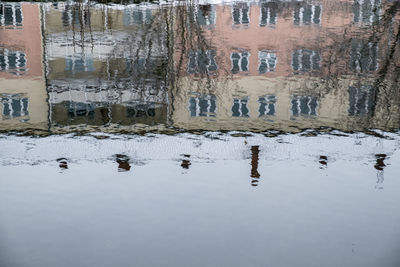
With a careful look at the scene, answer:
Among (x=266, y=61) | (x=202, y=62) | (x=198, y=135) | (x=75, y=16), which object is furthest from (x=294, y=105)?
(x=75, y=16)

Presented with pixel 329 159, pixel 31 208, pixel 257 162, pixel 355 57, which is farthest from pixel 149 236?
pixel 355 57

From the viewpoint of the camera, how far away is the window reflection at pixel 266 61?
18.1 metres

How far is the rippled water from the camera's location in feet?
21.2

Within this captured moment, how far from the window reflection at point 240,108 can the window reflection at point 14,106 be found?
4.70 meters

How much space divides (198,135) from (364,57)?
335 inches

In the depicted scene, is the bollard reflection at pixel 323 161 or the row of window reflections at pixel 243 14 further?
the row of window reflections at pixel 243 14

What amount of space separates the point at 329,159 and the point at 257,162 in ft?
3.92

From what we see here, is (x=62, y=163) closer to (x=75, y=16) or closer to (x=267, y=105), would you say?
(x=267, y=105)

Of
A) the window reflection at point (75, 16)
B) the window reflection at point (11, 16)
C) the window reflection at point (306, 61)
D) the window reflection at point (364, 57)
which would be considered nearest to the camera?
the window reflection at point (364, 57)

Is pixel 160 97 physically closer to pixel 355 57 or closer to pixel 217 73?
pixel 217 73

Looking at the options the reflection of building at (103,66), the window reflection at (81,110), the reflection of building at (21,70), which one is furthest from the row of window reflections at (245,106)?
the reflection of building at (21,70)

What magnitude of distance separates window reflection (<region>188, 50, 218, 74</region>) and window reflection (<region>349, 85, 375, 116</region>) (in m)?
4.23

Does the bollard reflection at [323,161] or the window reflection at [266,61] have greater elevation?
the window reflection at [266,61]

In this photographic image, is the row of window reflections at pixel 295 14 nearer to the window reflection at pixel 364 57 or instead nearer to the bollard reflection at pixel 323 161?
the window reflection at pixel 364 57
